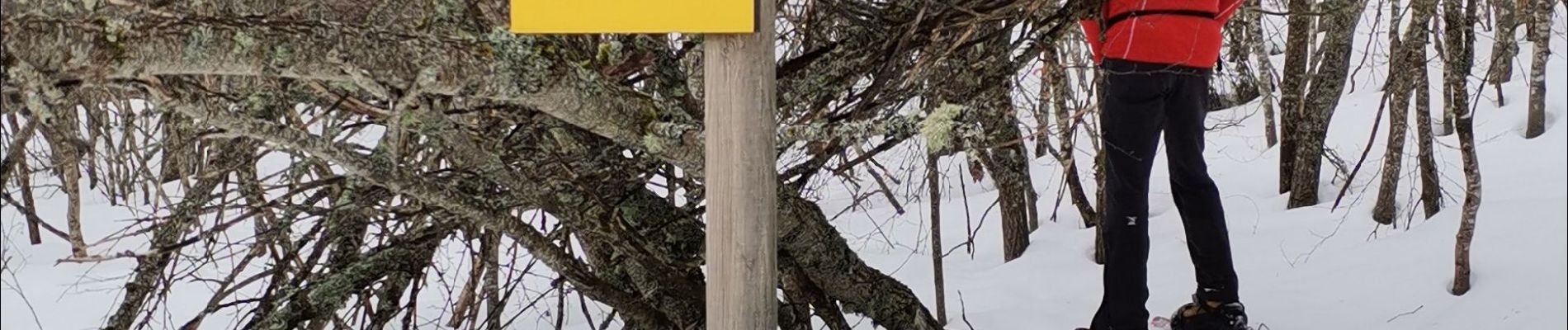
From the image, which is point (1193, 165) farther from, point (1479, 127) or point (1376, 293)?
point (1479, 127)

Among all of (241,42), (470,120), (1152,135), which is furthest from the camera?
(1152,135)

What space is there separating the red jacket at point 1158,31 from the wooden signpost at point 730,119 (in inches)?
41.0

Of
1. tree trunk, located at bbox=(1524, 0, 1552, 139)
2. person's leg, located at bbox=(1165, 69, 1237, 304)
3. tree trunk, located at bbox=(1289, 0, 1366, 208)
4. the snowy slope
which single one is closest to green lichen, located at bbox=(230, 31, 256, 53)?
person's leg, located at bbox=(1165, 69, 1237, 304)

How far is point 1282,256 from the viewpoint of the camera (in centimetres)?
481

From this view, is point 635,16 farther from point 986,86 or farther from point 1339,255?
point 1339,255

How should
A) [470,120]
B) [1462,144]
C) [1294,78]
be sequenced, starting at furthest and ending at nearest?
1. [1294,78]
2. [1462,144]
3. [470,120]

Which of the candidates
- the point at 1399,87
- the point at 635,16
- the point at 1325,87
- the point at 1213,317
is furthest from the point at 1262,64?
the point at 635,16

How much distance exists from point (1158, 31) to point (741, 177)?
1.18 m

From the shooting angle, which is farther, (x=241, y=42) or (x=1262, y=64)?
(x=1262, y=64)

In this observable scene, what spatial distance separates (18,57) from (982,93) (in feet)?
6.26

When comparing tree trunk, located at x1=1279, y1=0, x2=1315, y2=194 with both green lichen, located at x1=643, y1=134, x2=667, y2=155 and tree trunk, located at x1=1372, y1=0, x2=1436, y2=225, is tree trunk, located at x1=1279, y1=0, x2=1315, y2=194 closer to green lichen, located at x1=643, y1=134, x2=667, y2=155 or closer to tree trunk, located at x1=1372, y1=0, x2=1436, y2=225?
tree trunk, located at x1=1372, y1=0, x2=1436, y2=225

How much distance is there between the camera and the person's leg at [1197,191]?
316 centimetres

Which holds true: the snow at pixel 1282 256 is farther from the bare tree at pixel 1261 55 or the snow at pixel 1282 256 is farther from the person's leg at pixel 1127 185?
the person's leg at pixel 1127 185

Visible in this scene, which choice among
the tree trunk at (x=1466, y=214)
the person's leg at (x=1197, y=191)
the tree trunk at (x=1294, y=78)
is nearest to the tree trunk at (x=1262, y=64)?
the tree trunk at (x=1294, y=78)
